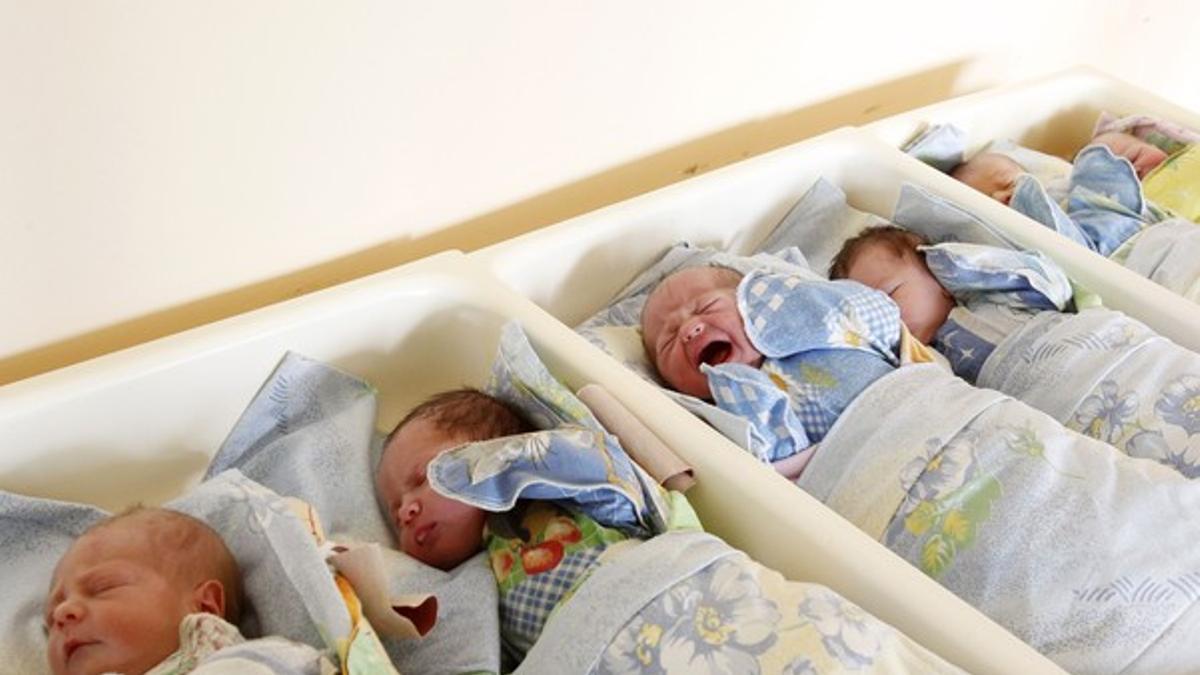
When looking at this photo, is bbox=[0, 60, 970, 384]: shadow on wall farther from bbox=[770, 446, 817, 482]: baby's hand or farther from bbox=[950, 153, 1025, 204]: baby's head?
bbox=[770, 446, 817, 482]: baby's hand

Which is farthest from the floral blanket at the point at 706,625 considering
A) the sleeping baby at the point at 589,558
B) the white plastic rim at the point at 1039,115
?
the white plastic rim at the point at 1039,115

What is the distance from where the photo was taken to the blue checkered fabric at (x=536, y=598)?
833 mm

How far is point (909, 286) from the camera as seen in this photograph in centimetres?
119

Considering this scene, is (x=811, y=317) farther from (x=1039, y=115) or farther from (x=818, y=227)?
(x=1039, y=115)

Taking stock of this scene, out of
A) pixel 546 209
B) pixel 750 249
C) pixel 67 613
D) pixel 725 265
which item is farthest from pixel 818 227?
pixel 67 613

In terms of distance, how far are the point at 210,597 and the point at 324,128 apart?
1.33 feet

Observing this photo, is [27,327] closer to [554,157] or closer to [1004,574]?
[554,157]

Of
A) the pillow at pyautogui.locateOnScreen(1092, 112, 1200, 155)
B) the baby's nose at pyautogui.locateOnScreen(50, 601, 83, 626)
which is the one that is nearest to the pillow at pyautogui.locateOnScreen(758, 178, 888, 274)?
the pillow at pyautogui.locateOnScreen(1092, 112, 1200, 155)

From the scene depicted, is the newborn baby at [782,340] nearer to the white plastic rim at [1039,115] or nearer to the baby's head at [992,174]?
the white plastic rim at [1039,115]

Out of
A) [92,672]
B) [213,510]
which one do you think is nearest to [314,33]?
[213,510]

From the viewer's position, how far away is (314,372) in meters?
0.98

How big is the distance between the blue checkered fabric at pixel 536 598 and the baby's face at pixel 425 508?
7 centimetres

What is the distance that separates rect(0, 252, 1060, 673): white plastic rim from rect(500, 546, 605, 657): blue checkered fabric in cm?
11

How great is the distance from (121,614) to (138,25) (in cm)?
40
